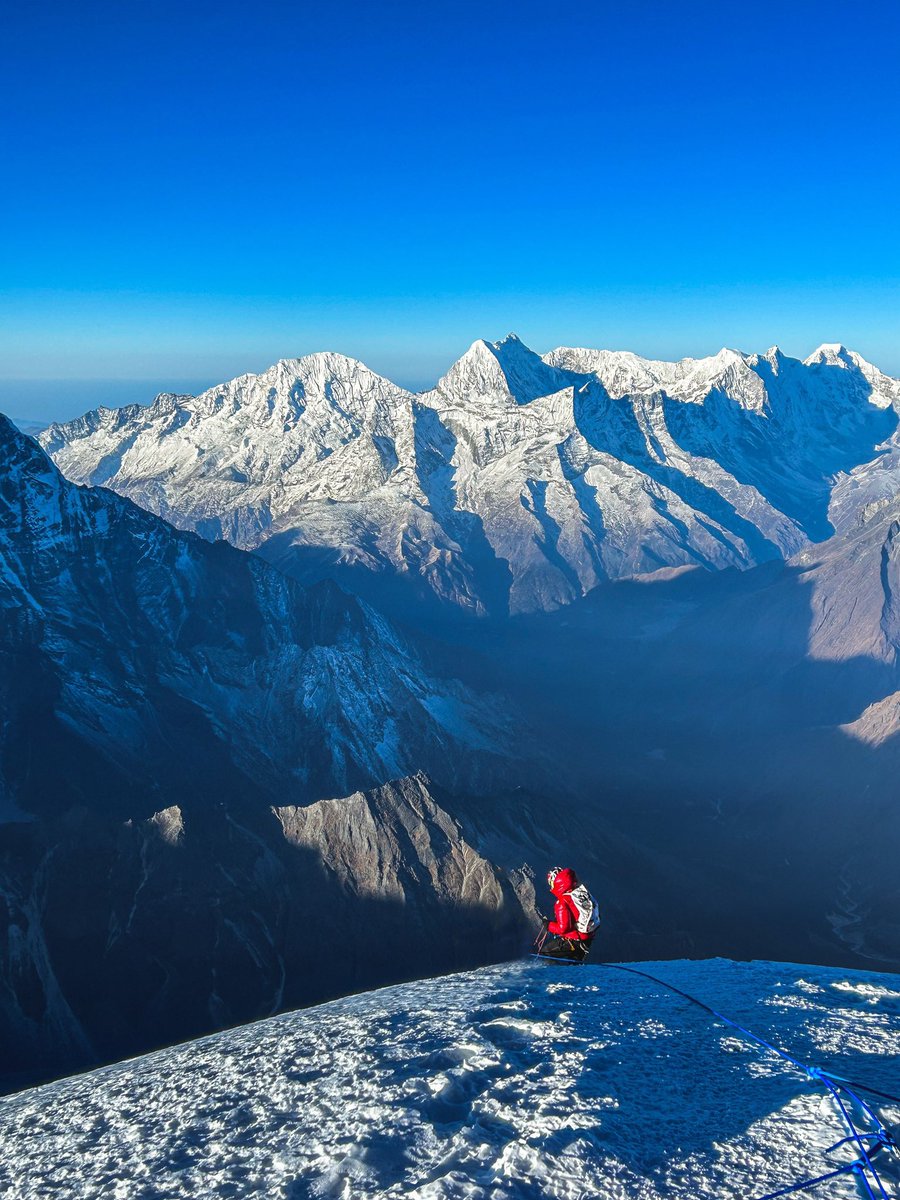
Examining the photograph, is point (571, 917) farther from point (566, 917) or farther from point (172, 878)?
point (172, 878)

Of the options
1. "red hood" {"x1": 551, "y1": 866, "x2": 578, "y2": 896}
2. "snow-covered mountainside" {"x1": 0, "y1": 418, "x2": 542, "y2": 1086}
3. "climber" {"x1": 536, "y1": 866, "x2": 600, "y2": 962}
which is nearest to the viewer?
"red hood" {"x1": 551, "y1": 866, "x2": 578, "y2": 896}

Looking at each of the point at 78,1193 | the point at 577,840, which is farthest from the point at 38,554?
the point at 78,1193

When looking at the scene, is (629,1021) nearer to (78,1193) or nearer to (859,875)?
(78,1193)

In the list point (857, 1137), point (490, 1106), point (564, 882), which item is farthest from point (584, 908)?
point (857, 1137)

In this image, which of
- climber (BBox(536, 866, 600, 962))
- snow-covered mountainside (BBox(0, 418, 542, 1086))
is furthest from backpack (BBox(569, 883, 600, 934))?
snow-covered mountainside (BBox(0, 418, 542, 1086))

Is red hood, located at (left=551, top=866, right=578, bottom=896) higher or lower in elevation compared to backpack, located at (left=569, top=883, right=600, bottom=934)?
higher

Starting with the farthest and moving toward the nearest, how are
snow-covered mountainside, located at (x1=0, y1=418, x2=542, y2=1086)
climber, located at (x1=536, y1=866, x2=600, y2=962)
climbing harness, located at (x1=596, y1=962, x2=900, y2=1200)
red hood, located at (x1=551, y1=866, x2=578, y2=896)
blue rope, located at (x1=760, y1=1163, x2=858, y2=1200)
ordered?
snow-covered mountainside, located at (x1=0, y1=418, x2=542, y2=1086) < climber, located at (x1=536, y1=866, x2=600, y2=962) < red hood, located at (x1=551, y1=866, x2=578, y2=896) < climbing harness, located at (x1=596, y1=962, x2=900, y2=1200) < blue rope, located at (x1=760, y1=1163, x2=858, y2=1200)

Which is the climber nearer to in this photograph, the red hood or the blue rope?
the red hood
